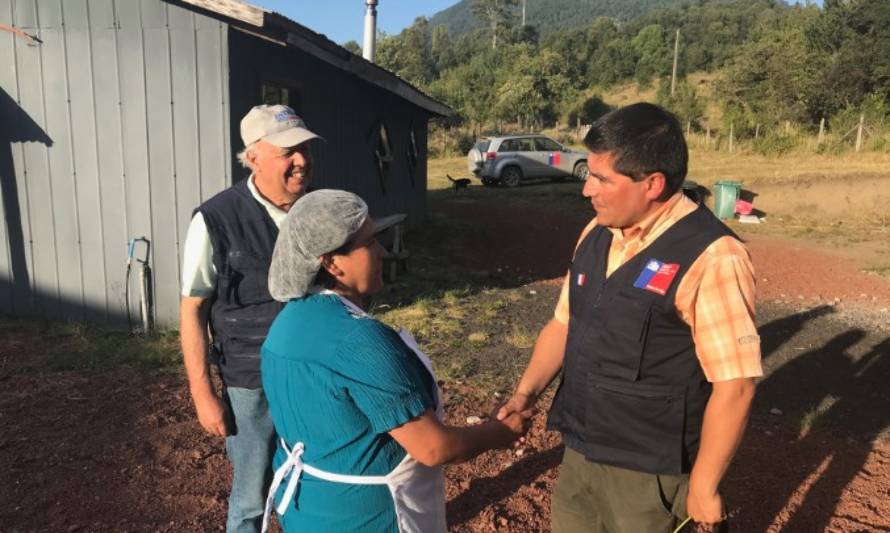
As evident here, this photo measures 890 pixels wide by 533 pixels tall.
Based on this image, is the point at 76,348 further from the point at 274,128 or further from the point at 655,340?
the point at 655,340

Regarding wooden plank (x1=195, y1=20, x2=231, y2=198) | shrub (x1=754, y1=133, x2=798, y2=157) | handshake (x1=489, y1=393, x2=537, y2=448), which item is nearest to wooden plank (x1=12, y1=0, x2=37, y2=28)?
wooden plank (x1=195, y1=20, x2=231, y2=198)

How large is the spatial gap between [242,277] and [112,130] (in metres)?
4.75

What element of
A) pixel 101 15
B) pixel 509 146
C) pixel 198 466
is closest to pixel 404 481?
pixel 198 466

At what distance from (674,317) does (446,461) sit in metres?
0.71

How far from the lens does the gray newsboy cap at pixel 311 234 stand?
4.98 ft

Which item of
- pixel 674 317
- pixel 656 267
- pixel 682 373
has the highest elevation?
pixel 656 267

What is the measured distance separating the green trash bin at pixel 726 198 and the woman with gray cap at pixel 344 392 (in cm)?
1523

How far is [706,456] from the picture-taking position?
1.67 meters

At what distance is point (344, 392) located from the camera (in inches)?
57.6

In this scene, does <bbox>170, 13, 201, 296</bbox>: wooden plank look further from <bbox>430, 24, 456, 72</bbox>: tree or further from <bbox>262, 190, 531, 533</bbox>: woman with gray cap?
<bbox>430, 24, 456, 72</bbox>: tree

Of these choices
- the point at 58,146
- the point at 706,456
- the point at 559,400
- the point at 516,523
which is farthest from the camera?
the point at 58,146

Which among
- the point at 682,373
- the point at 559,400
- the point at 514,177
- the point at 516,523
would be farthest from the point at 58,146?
the point at 514,177

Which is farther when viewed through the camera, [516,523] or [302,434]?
[516,523]

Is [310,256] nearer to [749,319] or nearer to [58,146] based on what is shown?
[749,319]
